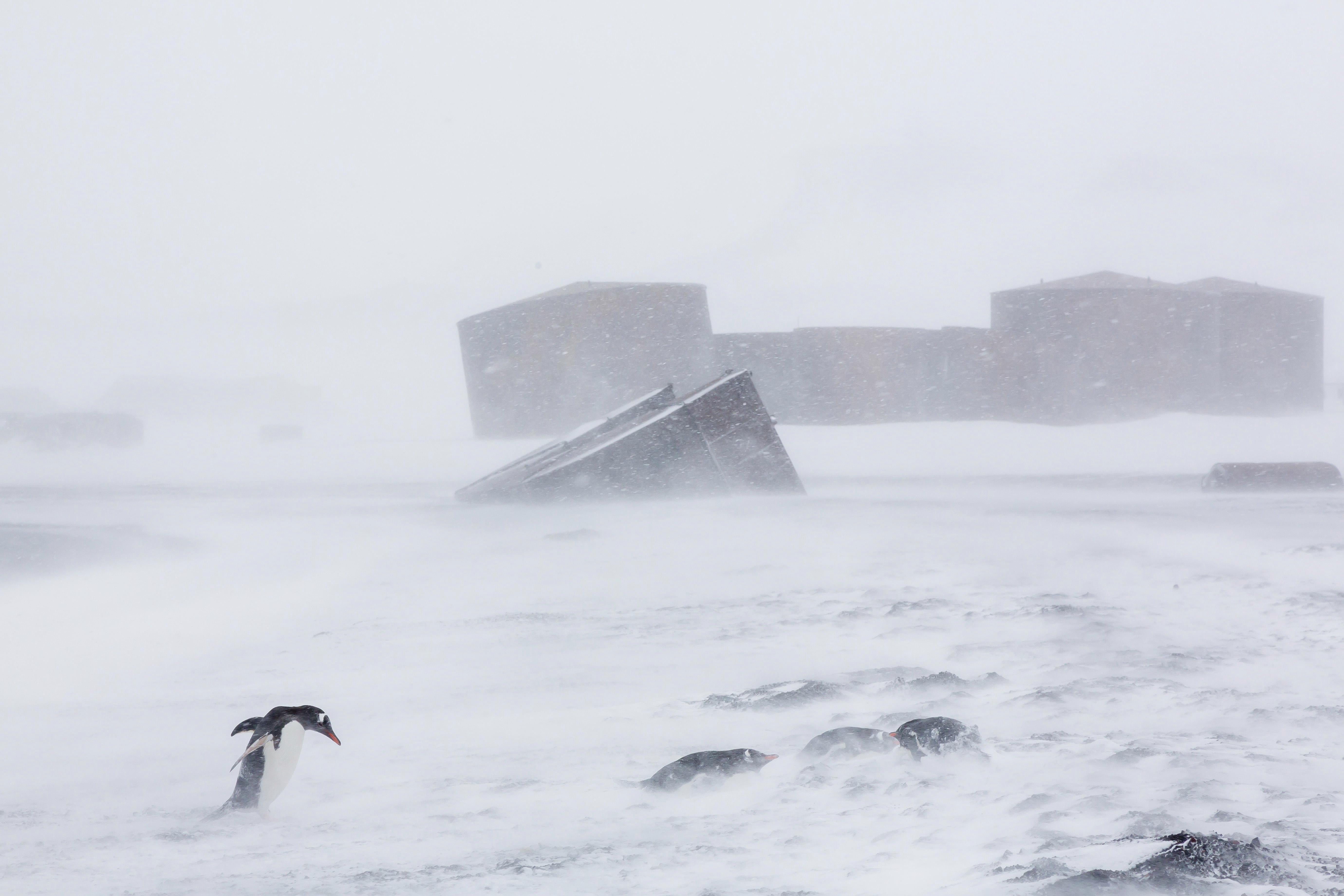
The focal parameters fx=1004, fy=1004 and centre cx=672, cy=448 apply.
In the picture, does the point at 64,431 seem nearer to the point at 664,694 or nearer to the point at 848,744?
the point at 664,694

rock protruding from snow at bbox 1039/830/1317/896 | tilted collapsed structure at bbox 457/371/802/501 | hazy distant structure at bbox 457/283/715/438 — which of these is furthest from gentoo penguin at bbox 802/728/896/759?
hazy distant structure at bbox 457/283/715/438

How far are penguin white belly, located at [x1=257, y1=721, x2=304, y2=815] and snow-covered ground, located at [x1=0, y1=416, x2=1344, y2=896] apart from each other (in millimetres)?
71

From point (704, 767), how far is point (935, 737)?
26.4 inches

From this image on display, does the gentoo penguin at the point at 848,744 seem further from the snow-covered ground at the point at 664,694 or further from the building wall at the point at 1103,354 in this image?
the building wall at the point at 1103,354

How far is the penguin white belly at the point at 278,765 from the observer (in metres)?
2.63

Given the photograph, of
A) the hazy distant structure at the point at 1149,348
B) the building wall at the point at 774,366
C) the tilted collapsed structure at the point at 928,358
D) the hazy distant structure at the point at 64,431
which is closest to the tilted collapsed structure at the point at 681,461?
the tilted collapsed structure at the point at 928,358

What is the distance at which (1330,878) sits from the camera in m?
1.95

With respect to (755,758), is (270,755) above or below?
above

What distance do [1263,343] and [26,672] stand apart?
2148 centimetres

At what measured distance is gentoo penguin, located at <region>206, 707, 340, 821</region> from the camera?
2635 millimetres

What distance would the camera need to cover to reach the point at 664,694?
11.6 feet

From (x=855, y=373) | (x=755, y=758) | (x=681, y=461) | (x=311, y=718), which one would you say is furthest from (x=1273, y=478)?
(x=855, y=373)

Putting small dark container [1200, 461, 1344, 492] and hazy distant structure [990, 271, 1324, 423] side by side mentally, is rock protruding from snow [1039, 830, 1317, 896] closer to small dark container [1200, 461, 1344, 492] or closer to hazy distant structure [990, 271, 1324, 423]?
small dark container [1200, 461, 1344, 492]

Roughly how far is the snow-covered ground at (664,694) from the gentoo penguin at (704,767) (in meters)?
0.05
